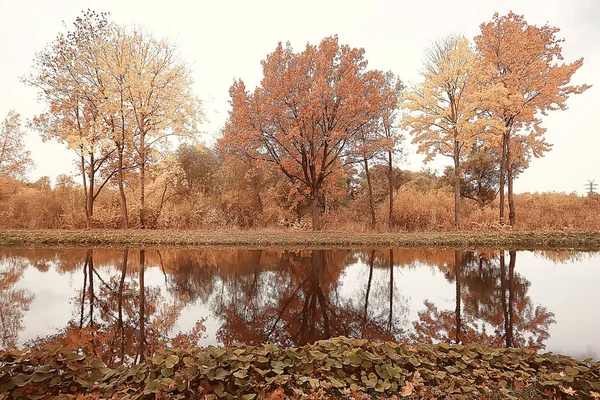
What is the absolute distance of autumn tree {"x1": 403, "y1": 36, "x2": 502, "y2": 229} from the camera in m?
20.1

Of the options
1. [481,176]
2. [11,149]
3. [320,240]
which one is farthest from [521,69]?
[11,149]

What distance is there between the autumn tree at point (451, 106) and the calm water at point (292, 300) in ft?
32.9

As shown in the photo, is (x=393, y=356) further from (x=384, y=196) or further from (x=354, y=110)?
(x=384, y=196)

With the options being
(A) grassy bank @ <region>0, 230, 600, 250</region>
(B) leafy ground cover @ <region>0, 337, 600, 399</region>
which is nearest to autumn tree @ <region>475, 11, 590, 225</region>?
(A) grassy bank @ <region>0, 230, 600, 250</region>

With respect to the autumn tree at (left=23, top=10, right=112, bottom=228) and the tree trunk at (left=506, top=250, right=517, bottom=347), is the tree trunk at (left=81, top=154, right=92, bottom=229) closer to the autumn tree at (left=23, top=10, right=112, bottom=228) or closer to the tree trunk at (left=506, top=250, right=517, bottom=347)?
the autumn tree at (left=23, top=10, right=112, bottom=228)

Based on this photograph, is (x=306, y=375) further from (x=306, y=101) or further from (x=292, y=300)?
(x=306, y=101)

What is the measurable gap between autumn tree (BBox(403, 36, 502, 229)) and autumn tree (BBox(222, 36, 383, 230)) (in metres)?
3.46

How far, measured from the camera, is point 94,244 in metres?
15.1

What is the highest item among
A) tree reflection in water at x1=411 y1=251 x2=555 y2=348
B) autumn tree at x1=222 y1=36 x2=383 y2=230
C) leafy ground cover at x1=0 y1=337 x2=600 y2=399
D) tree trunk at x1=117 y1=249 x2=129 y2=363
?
autumn tree at x1=222 y1=36 x2=383 y2=230

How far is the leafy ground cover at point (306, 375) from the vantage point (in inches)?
127

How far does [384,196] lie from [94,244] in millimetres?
23077

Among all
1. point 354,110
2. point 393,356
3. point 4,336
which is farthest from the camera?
point 354,110

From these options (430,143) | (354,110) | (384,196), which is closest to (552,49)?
(430,143)

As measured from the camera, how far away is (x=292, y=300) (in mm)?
7055
